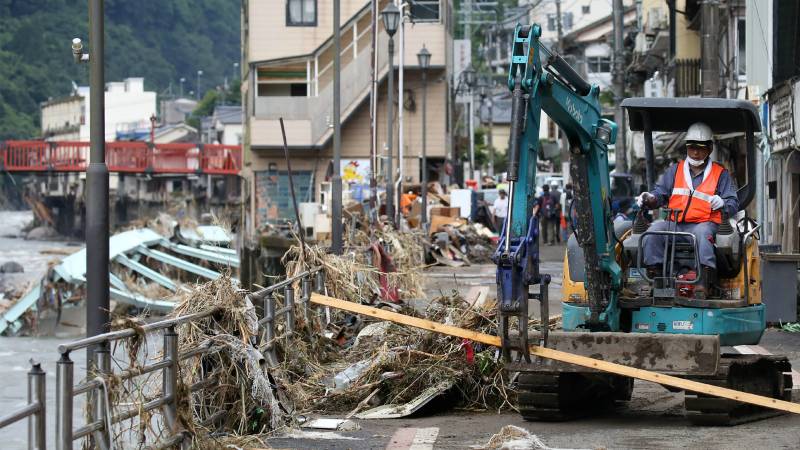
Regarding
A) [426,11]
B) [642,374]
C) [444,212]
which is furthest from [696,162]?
[426,11]

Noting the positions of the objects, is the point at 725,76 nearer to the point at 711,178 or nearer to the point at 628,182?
the point at 628,182

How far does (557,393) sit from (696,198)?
2057 mm

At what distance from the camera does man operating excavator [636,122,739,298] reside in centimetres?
1209

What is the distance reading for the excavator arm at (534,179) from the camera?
10961mm

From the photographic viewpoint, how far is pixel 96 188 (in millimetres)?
11609

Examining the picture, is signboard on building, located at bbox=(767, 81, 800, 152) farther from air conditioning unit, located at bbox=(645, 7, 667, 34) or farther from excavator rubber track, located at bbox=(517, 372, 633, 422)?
air conditioning unit, located at bbox=(645, 7, 667, 34)

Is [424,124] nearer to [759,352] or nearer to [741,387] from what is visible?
[759,352]

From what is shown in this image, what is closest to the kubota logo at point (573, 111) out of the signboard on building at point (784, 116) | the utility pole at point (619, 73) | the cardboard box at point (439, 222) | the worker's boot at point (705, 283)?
the worker's boot at point (705, 283)

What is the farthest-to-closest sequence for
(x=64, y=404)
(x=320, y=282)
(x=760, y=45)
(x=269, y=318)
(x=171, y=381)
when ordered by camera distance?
(x=760, y=45), (x=320, y=282), (x=269, y=318), (x=171, y=381), (x=64, y=404)

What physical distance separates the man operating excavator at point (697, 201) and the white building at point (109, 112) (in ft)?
374

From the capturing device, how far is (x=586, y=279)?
1229 centimetres

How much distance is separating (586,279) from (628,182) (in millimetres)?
25155

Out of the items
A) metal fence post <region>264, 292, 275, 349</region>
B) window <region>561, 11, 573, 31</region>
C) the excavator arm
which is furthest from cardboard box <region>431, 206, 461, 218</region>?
window <region>561, 11, 573, 31</region>

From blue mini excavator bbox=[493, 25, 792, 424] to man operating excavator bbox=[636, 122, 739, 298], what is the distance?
0.09 m
